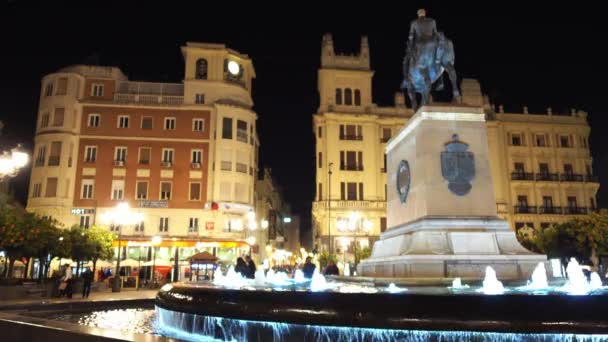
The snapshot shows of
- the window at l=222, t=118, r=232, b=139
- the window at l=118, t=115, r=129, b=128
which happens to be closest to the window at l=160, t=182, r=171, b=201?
the window at l=118, t=115, r=129, b=128

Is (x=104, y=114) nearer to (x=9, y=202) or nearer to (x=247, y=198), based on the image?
(x=9, y=202)

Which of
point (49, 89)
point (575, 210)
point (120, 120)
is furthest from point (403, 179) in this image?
point (575, 210)

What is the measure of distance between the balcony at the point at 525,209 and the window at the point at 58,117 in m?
49.8

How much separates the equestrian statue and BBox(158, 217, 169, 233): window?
38728mm

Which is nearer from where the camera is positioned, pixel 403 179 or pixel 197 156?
pixel 403 179

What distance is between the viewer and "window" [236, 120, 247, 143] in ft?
171

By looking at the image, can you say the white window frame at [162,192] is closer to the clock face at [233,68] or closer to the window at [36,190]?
the window at [36,190]

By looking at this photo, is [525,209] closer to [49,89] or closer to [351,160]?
[351,160]

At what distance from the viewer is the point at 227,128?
2037 inches

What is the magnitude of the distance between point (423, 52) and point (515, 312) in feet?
32.4

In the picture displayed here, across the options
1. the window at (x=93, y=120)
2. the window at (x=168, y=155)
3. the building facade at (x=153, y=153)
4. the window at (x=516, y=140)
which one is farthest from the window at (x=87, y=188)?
the window at (x=516, y=140)

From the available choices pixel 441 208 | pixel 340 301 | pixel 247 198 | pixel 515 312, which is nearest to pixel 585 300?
pixel 515 312

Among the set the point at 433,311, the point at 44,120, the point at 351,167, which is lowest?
the point at 433,311

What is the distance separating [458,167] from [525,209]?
48905 millimetres
